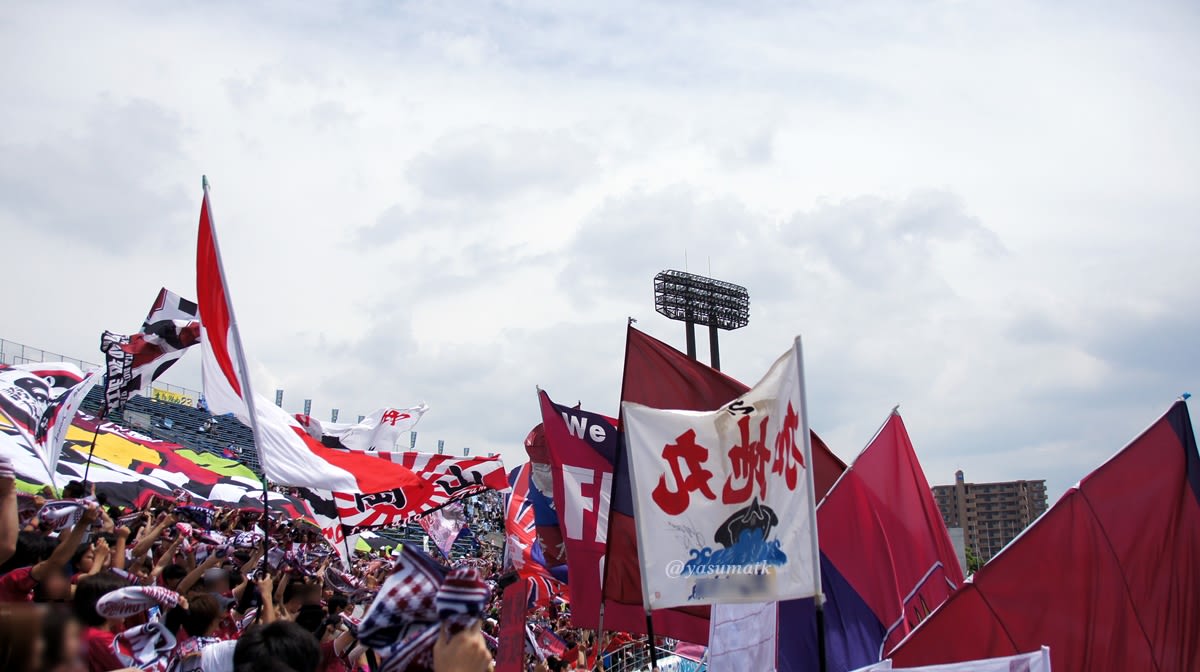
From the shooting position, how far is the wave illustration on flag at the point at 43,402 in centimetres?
1194

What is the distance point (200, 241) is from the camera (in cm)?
910

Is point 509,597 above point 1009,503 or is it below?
below

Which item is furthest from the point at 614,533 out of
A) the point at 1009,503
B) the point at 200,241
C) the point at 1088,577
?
the point at 1009,503

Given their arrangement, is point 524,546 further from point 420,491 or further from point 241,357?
point 241,357

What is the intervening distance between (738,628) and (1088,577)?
2875 millimetres

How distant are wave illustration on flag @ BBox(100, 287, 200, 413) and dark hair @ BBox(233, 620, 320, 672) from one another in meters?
8.55

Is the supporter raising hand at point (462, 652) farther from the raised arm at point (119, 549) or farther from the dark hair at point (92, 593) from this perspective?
the raised arm at point (119, 549)

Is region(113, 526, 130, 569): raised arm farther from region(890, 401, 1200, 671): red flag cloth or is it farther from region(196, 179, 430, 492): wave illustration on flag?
region(890, 401, 1200, 671): red flag cloth

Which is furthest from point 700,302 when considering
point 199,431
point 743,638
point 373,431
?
point 743,638

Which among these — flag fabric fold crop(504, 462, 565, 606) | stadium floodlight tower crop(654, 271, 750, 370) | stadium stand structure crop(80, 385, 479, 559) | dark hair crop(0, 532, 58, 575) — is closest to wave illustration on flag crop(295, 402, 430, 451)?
flag fabric fold crop(504, 462, 565, 606)

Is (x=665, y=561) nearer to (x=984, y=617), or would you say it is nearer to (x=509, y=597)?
(x=509, y=597)

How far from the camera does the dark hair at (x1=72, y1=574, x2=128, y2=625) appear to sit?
4.70 metres

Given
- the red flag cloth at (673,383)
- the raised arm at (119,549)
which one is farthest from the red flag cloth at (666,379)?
the raised arm at (119,549)

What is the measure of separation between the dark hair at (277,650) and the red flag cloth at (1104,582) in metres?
4.62
